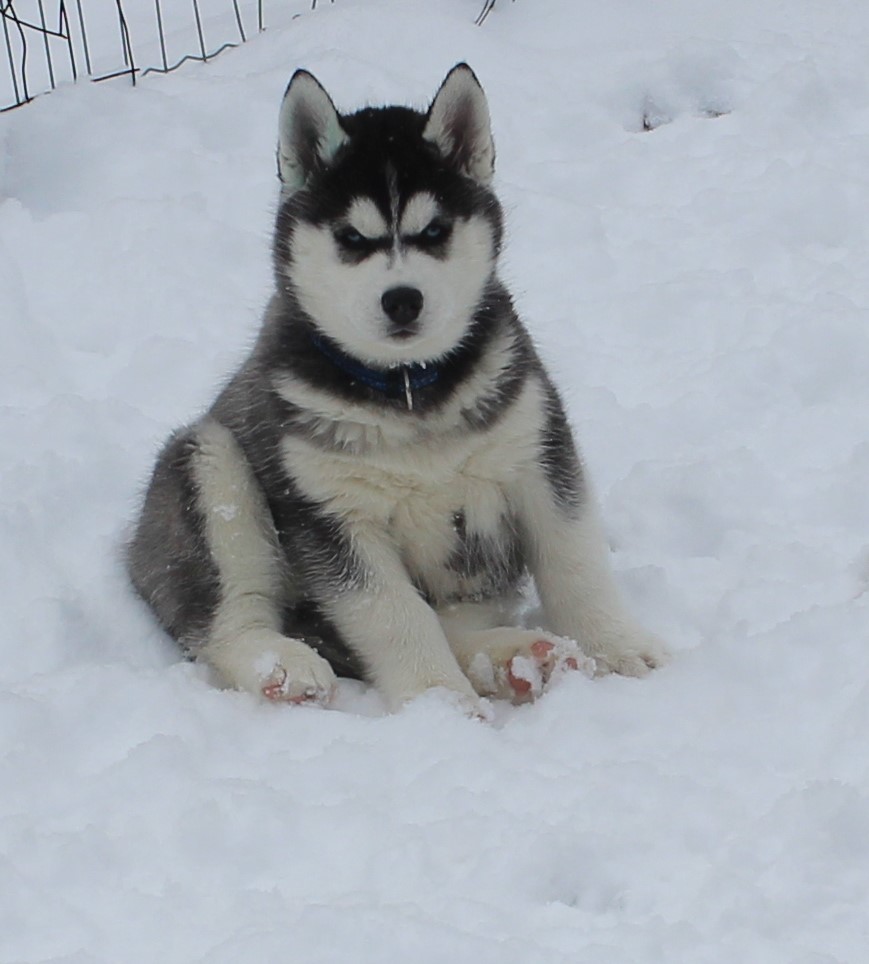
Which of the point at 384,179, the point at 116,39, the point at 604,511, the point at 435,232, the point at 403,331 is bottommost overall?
the point at 116,39

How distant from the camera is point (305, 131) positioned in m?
3.80

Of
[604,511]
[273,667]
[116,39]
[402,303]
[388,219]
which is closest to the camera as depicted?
[402,303]

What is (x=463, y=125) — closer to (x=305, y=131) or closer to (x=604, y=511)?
(x=305, y=131)

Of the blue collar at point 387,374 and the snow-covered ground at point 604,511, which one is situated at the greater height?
the blue collar at point 387,374

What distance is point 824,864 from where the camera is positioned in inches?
106

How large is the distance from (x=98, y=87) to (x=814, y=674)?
4.99 meters

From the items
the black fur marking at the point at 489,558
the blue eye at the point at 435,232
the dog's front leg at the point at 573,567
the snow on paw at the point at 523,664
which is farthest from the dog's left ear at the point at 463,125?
the snow on paw at the point at 523,664

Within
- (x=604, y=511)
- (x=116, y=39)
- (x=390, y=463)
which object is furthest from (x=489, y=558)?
(x=116, y=39)

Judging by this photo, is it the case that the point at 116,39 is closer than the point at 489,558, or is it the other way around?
the point at 489,558

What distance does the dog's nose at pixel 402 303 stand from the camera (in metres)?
3.50

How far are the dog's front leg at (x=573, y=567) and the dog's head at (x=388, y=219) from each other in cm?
52

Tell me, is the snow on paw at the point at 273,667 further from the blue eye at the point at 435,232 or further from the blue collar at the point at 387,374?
the blue eye at the point at 435,232

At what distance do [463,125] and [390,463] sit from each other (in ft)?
3.18

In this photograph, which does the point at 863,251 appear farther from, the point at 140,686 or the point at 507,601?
the point at 140,686
